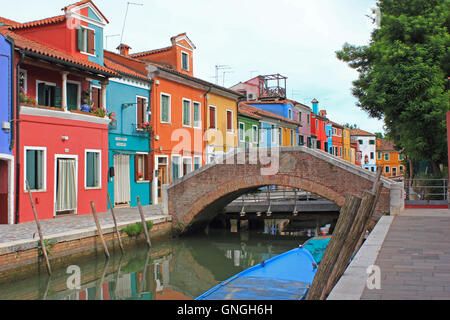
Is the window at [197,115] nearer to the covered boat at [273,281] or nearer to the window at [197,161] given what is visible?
the window at [197,161]

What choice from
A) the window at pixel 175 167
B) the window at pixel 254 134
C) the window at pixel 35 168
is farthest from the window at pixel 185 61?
the window at pixel 35 168

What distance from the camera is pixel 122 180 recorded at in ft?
59.2

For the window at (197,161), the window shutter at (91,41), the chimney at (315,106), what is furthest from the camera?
the chimney at (315,106)

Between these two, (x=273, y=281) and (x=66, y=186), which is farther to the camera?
(x=66, y=186)

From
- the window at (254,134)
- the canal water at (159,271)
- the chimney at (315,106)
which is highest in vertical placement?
the chimney at (315,106)

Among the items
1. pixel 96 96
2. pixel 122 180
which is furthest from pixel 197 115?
pixel 96 96

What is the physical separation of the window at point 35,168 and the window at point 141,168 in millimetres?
4797

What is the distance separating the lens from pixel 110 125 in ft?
56.7

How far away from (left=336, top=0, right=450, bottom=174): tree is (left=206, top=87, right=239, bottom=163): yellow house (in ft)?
30.0

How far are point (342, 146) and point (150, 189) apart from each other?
125ft

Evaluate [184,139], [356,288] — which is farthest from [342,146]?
[356,288]

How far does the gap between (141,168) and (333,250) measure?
14499mm

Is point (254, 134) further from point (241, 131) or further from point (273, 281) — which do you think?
point (273, 281)

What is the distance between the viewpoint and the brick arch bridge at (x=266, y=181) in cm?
1354
